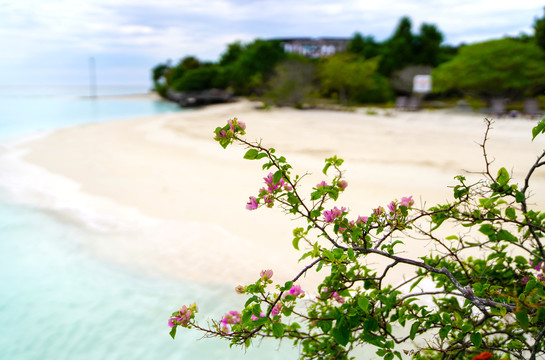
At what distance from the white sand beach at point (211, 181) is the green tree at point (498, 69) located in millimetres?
7077

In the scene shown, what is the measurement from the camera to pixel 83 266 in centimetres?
520

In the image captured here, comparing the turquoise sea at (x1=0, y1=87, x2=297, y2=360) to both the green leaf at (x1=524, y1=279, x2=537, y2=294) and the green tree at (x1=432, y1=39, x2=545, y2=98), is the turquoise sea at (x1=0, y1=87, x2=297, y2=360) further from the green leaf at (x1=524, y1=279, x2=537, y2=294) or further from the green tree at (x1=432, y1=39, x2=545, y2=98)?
the green tree at (x1=432, y1=39, x2=545, y2=98)

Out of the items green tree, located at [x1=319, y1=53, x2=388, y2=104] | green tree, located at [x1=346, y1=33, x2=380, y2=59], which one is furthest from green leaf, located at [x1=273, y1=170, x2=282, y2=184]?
green tree, located at [x1=346, y1=33, x2=380, y2=59]

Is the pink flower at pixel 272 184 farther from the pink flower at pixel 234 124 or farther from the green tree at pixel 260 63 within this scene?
the green tree at pixel 260 63

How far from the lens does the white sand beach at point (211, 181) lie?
210 inches

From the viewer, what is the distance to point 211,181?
8.51 m

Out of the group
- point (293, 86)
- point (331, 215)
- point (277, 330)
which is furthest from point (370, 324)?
point (293, 86)

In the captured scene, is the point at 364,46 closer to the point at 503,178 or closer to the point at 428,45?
the point at 428,45

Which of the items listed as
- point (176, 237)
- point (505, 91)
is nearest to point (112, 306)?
point (176, 237)

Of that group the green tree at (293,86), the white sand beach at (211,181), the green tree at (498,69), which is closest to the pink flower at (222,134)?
the white sand beach at (211,181)

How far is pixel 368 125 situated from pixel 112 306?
50.1 feet

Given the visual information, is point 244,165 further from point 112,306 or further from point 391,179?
point 112,306

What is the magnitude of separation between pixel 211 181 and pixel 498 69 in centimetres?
2030

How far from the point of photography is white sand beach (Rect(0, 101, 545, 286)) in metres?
5.34
